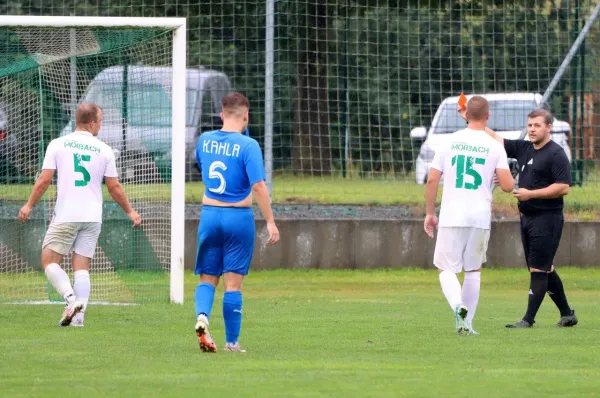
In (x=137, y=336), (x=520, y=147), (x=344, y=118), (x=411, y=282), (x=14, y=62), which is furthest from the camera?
(x=344, y=118)

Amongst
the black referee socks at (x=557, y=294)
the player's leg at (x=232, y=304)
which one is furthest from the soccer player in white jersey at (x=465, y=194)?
the player's leg at (x=232, y=304)

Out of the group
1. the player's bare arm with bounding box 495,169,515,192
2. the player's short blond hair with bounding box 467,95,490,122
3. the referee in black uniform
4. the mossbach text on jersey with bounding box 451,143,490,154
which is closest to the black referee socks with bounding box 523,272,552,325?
the referee in black uniform

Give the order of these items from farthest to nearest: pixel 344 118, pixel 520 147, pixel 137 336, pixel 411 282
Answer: pixel 344 118
pixel 411 282
pixel 520 147
pixel 137 336

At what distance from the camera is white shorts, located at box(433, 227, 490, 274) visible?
10.4m

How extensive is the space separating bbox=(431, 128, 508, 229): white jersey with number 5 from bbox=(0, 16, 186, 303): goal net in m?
3.82

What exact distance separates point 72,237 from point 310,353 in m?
3.02

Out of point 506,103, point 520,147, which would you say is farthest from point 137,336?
point 506,103

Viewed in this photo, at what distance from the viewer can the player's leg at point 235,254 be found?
29.5ft

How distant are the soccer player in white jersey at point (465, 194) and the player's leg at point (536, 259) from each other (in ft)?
2.83

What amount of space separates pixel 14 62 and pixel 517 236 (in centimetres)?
712

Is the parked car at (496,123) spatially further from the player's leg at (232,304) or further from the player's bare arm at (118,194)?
the player's leg at (232,304)

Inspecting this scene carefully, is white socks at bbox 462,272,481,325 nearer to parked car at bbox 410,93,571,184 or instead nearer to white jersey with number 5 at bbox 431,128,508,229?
white jersey with number 5 at bbox 431,128,508,229

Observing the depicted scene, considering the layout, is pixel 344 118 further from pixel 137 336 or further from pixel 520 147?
pixel 137 336

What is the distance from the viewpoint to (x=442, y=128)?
725 inches
